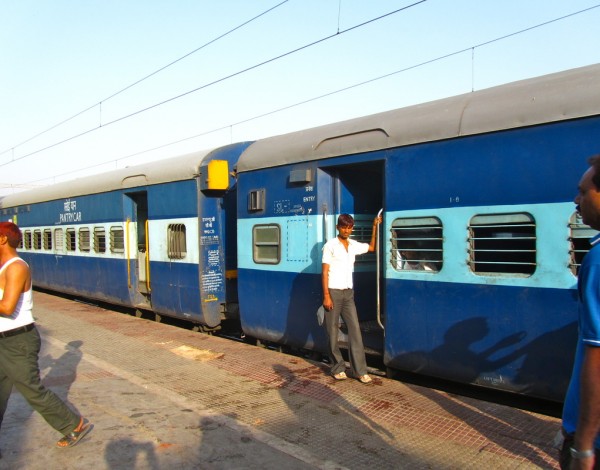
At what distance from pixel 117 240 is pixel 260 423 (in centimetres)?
778

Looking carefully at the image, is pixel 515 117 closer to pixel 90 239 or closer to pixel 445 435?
pixel 445 435

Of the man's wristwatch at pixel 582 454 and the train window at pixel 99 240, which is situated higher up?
the train window at pixel 99 240

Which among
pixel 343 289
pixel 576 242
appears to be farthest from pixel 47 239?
pixel 576 242

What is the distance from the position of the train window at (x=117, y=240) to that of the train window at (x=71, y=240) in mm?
2447

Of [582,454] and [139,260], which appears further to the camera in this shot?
[139,260]

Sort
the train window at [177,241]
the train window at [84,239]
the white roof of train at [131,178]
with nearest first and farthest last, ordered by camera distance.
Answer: the white roof of train at [131,178] < the train window at [177,241] < the train window at [84,239]

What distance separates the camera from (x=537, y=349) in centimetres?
434

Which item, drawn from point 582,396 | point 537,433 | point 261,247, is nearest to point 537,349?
point 537,433

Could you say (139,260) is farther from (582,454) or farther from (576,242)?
(582,454)

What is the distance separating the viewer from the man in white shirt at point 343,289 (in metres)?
5.67

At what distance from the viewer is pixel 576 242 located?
4184mm

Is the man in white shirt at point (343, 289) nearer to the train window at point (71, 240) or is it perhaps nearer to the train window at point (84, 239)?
the train window at point (84, 239)

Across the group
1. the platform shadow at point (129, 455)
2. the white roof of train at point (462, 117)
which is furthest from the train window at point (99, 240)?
the platform shadow at point (129, 455)

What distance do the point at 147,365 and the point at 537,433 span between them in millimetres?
4752
